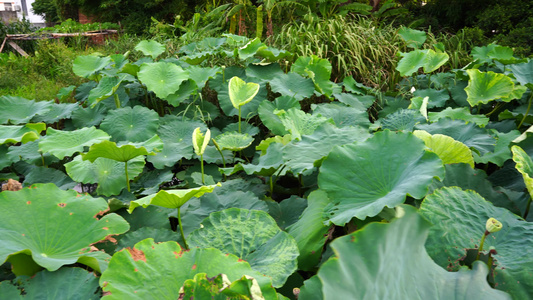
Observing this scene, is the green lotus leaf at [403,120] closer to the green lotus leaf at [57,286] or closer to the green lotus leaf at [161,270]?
the green lotus leaf at [161,270]

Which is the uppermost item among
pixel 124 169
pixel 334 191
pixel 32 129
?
pixel 334 191

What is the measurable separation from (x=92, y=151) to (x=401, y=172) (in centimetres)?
121

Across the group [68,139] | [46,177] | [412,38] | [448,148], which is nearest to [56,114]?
[46,177]

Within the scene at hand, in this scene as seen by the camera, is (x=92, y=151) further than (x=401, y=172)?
Yes

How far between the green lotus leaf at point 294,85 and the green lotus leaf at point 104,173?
4.18 ft

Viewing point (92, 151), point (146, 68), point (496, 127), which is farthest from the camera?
point (146, 68)

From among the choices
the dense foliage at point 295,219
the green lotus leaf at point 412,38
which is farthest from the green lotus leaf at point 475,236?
the green lotus leaf at point 412,38

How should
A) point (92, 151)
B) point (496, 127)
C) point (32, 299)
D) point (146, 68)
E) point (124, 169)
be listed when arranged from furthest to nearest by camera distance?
point (146, 68) < point (496, 127) < point (124, 169) < point (92, 151) < point (32, 299)

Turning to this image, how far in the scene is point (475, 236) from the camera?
98 centimetres

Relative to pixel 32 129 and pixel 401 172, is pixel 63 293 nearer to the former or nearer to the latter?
pixel 401 172

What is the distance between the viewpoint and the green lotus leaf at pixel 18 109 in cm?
265

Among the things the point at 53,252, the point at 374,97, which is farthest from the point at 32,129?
the point at 374,97

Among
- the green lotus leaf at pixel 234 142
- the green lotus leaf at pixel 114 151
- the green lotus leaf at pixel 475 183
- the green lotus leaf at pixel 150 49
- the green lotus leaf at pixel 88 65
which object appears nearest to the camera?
the green lotus leaf at pixel 475 183

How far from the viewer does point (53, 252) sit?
103 cm
